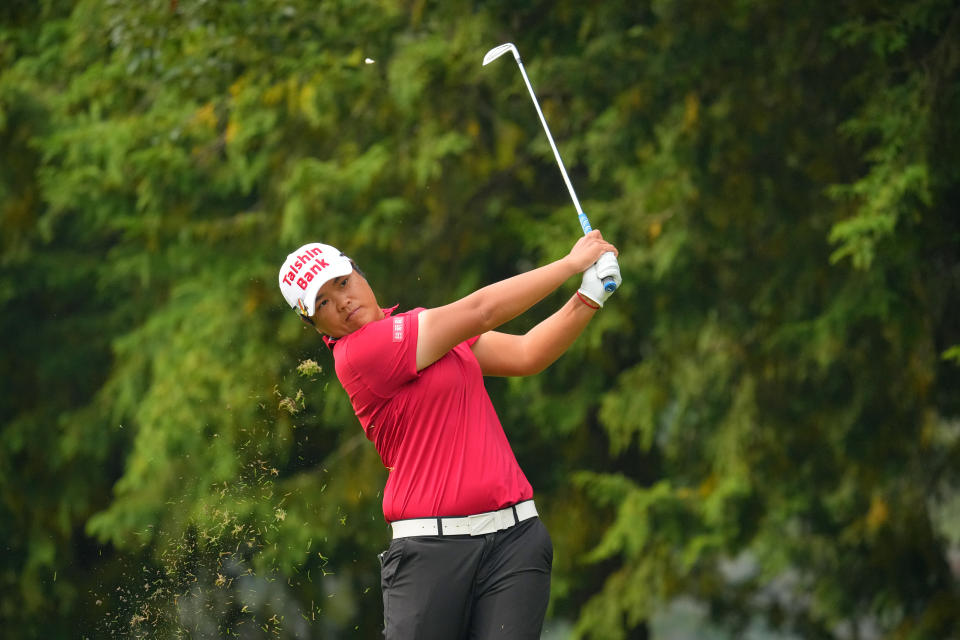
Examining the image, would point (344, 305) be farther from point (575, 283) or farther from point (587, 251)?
point (575, 283)

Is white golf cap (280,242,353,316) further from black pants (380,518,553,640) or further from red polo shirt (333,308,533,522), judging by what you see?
black pants (380,518,553,640)

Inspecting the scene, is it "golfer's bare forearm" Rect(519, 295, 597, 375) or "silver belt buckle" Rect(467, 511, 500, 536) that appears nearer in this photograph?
"silver belt buckle" Rect(467, 511, 500, 536)

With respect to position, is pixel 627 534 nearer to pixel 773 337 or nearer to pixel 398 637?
pixel 773 337

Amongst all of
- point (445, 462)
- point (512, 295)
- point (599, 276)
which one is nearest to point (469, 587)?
point (445, 462)

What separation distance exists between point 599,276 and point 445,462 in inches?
27.7

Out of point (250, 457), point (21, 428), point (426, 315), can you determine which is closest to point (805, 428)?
point (250, 457)

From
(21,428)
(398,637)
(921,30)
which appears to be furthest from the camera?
(21,428)

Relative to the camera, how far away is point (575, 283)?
9297 mm

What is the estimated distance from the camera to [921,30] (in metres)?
7.61

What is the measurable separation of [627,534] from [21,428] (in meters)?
6.47

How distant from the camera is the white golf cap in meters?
3.78

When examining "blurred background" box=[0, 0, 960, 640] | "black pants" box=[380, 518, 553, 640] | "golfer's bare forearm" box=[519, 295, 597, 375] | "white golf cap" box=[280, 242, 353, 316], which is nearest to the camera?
"black pants" box=[380, 518, 553, 640]

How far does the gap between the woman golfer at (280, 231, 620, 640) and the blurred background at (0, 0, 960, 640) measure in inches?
129

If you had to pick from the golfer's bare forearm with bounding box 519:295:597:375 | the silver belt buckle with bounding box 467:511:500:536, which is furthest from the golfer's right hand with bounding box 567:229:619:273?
the silver belt buckle with bounding box 467:511:500:536
